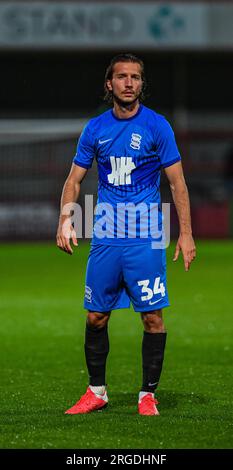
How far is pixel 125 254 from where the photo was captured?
6.72 meters

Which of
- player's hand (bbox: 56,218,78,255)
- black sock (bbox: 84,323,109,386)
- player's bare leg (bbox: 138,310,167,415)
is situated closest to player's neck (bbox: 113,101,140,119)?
player's hand (bbox: 56,218,78,255)

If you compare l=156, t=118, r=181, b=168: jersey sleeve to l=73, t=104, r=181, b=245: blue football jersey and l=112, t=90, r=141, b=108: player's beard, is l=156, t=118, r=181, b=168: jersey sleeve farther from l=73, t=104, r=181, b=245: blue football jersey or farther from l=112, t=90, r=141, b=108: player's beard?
l=112, t=90, r=141, b=108: player's beard

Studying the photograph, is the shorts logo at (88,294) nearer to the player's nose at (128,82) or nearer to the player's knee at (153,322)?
the player's knee at (153,322)

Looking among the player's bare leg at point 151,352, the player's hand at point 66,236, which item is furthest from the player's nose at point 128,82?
the player's bare leg at point 151,352

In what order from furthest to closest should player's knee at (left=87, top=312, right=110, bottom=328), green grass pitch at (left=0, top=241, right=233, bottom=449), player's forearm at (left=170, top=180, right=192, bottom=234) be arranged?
player's knee at (left=87, top=312, right=110, bottom=328) < player's forearm at (left=170, top=180, right=192, bottom=234) < green grass pitch at (left=0, top=241, right=233, bottom=449)

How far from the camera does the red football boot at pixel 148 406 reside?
668 cm

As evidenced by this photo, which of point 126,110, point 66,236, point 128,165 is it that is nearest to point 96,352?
point 66,236

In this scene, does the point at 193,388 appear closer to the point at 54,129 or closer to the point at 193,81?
the point at 54,129

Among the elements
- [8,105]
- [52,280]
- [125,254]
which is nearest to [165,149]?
[125,254]

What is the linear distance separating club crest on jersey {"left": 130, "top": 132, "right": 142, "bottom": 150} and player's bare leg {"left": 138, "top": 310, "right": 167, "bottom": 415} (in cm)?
100

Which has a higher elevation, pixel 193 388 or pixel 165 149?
pixel 165 149

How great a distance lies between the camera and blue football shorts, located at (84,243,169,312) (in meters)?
6.70

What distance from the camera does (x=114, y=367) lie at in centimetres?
910

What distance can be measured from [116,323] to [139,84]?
5715mm
